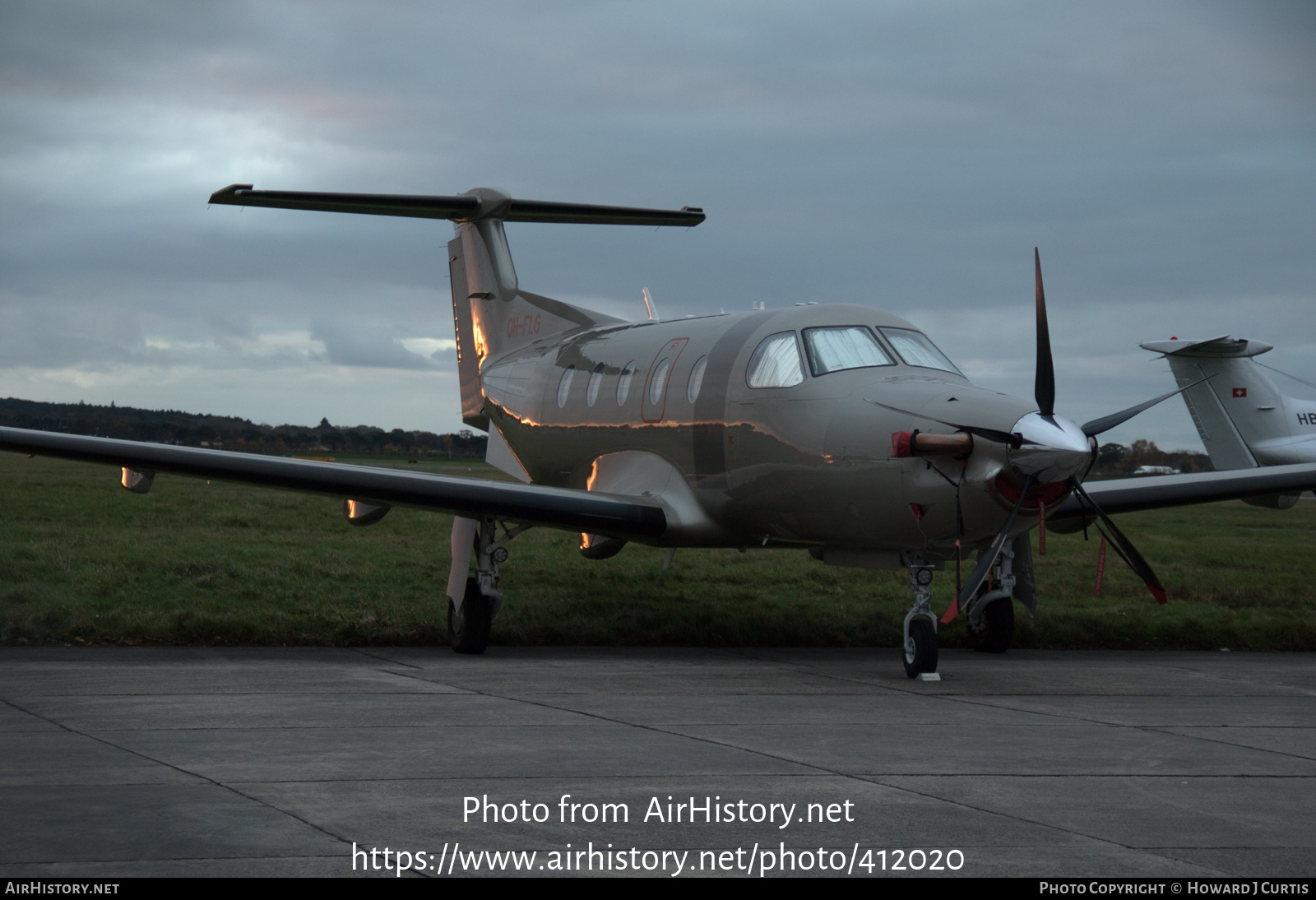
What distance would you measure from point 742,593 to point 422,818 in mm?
13307

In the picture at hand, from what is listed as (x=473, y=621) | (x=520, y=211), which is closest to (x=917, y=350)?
(x=473, y=621)

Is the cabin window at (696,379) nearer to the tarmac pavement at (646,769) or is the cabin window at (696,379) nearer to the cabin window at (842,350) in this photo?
the cabin window at (842,350)

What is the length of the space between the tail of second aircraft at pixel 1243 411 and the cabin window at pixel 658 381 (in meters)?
22.5

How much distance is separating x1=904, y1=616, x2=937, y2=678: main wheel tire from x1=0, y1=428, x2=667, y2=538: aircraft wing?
3026 mm

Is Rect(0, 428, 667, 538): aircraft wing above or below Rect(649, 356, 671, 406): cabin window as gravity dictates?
below

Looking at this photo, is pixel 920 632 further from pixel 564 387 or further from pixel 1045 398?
pixel 564 387

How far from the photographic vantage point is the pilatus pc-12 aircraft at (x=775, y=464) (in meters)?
10.2

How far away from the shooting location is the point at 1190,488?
14602 millimetres

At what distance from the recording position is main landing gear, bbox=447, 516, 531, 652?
13414mm

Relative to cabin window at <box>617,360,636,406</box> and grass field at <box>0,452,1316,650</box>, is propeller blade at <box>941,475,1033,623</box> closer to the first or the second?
grass field at <box>0,452,1316,650</box>

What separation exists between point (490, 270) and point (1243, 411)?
21639mm

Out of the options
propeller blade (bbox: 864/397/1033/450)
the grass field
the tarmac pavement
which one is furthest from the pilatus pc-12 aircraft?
the tarmac pavement
